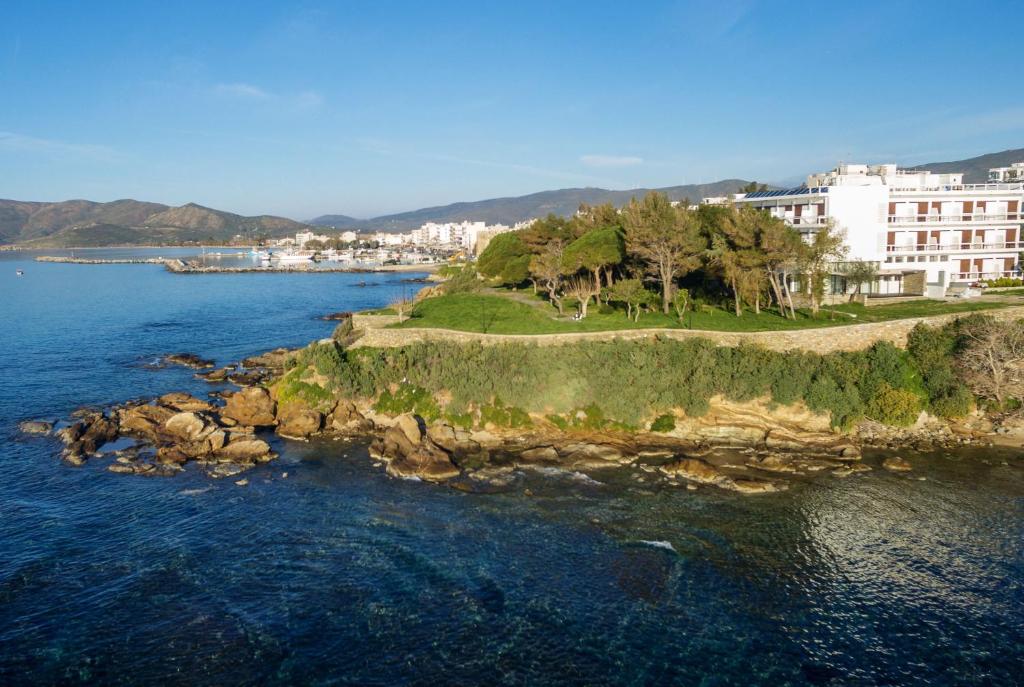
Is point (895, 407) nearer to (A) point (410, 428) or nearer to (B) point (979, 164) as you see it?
(A) point (410, 428)

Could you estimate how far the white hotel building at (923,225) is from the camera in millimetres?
42438

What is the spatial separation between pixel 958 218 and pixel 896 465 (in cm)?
2379

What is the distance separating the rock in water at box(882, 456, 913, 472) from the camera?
27.7m

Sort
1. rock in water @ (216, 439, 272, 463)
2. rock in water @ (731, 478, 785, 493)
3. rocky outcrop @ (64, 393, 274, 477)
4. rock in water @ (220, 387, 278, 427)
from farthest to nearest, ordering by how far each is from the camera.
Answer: rock in water @ (220, 387, 278, 427), rock in water @ (216, 439, 272, 463), rocky outcrop @ (64, 393, 274, 477), rock in water @ (731, 478, 785, 493)

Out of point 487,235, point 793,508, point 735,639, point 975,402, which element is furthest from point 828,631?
point 487,235

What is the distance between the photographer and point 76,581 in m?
20.8

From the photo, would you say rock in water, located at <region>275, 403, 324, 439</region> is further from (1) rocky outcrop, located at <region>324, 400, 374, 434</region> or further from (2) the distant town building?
(2) the distant town building

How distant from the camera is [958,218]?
43438mm

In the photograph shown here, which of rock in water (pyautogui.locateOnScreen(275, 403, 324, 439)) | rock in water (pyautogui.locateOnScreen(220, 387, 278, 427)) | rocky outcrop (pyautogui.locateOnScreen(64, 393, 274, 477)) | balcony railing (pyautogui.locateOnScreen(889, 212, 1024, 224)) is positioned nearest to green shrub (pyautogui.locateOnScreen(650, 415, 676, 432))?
rock in water (pyautogui.locateOnScreen(275, 403, 324, 439))

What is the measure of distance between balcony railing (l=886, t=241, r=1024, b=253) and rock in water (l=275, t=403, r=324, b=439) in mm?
35699

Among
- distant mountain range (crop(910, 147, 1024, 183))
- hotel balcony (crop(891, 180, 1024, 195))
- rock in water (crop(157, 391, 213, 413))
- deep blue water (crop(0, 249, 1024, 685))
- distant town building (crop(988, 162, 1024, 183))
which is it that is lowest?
deep blue water (crop(0, 249, 1024, 685))

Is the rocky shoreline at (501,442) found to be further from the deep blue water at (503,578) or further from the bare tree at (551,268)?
the bare tree at (551,268)

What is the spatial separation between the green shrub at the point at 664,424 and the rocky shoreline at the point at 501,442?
0.97 ft

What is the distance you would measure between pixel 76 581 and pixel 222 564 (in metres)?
4.18
